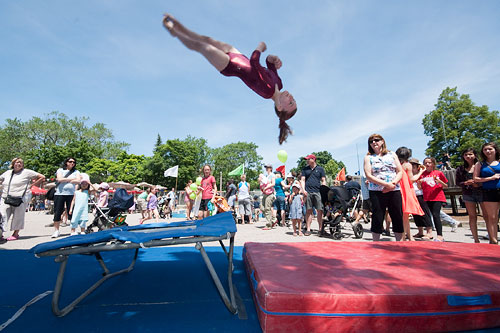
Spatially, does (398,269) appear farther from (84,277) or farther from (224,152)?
(224,152)

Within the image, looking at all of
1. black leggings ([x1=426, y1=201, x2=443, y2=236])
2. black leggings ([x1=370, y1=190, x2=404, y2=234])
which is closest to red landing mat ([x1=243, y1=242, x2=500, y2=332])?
black leggings ([x1=370, y1=190, x2=404, y2=234])

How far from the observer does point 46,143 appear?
34375 millimetres

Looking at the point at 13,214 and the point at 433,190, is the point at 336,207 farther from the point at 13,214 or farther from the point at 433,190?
the point at 13,214

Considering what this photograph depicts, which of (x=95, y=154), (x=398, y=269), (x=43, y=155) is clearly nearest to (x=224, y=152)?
(x=95, y=154)

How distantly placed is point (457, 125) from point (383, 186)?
30994mm

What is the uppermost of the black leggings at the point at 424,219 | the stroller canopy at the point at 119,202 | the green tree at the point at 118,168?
the green tree at the point at 118,168

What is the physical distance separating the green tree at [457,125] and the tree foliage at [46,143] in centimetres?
4131

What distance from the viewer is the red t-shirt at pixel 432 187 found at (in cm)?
458

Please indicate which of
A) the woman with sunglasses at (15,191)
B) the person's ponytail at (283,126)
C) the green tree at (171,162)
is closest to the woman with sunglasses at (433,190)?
the person's ponytail at (283,126)

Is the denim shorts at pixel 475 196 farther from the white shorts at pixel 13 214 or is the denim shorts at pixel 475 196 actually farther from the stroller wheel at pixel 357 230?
the white shorts at pixel 13 214

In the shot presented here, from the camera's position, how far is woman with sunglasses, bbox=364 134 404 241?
11.0 feet

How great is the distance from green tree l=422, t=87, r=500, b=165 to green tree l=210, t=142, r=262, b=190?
32.3 m

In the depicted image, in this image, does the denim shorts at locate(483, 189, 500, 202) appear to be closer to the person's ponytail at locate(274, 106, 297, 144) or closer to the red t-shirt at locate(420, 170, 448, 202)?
the red t-shirt at locate(420, 170, 448, 202)

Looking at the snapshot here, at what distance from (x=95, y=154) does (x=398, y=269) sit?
132ft
